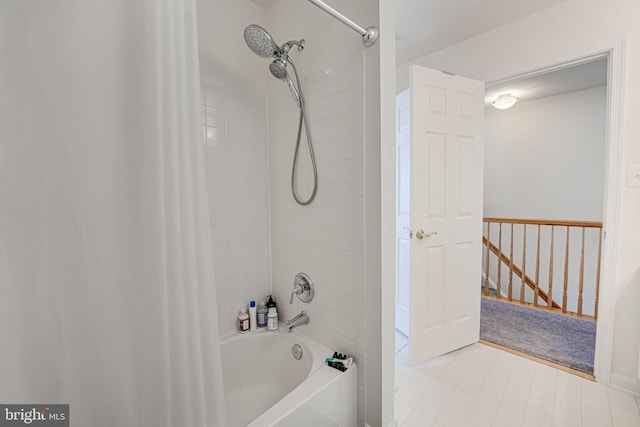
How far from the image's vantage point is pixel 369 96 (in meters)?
1.11

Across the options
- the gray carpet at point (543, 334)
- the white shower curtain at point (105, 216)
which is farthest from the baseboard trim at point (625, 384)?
the white shower curtain at point (105, 216)

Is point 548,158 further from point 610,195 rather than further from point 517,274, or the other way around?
point 610,195

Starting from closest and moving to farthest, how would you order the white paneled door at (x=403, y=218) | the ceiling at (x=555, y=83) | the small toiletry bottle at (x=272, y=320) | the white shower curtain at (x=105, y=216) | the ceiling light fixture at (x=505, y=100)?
the white shower curtain at (x=105, y=216), the small toiletry bottle at (x=272, y=320), the white paneled door at (x=403, y=218), the ceiling at (x=555, y=83), the ceiling light fixture at (x=505, y=100)

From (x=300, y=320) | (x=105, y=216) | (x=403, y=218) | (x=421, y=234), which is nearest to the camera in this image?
(x=105, y=216)

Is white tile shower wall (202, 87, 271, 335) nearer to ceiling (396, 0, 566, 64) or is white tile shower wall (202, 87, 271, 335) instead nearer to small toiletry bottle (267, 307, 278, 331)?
small toiletry bottle (267, 307, 278, 331)

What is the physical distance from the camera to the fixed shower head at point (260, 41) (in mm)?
1138

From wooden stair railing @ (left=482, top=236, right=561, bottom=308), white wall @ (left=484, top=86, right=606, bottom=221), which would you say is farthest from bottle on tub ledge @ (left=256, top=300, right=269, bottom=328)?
white wall @ (left=484, top=86, right=606, bottom=221)

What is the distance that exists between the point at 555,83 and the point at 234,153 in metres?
3.66

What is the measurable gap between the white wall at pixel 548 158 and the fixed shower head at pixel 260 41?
3.83 m

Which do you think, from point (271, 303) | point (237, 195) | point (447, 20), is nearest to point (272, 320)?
point (271, 303)

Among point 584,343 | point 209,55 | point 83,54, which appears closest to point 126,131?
point 83,54

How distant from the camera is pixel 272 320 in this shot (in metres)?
1.54

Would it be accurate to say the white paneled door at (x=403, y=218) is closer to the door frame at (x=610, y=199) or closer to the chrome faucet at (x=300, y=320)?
the chrome faucet at (x=300, y=320)

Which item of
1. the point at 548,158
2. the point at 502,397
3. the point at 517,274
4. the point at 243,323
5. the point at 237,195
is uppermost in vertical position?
the point at 548,158
